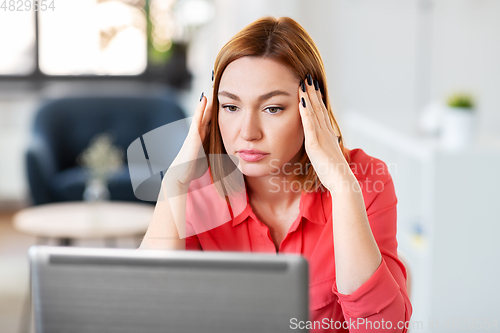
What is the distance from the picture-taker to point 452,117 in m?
1.94

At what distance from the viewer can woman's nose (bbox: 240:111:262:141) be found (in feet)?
2.57

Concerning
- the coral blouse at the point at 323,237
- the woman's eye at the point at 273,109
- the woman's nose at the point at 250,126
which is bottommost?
the coral blouse at the point at 323,237

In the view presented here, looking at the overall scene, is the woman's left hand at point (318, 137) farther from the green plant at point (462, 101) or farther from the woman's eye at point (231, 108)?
the green plant at point (462, 101)

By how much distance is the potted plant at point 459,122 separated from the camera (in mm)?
1893

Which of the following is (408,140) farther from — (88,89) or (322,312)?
(88,89)

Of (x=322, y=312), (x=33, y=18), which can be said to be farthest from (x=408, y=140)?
(x=33, y=18)

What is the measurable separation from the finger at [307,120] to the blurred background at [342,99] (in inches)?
4.5

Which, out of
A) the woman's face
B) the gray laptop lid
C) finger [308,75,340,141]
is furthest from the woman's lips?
the gray laptop lid

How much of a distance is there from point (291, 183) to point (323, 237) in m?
0.11

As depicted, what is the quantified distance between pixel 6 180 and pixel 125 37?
4.41 feet

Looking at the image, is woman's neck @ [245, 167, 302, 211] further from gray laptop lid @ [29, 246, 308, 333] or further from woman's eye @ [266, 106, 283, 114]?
gray laptop lid @ [29, 246, 308, 333]

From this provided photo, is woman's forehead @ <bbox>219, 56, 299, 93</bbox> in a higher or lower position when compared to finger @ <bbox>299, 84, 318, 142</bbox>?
higher

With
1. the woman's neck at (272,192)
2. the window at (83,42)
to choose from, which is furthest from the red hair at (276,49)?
the window at (83,42)

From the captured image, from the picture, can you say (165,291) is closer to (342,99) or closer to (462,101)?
(462,101)
